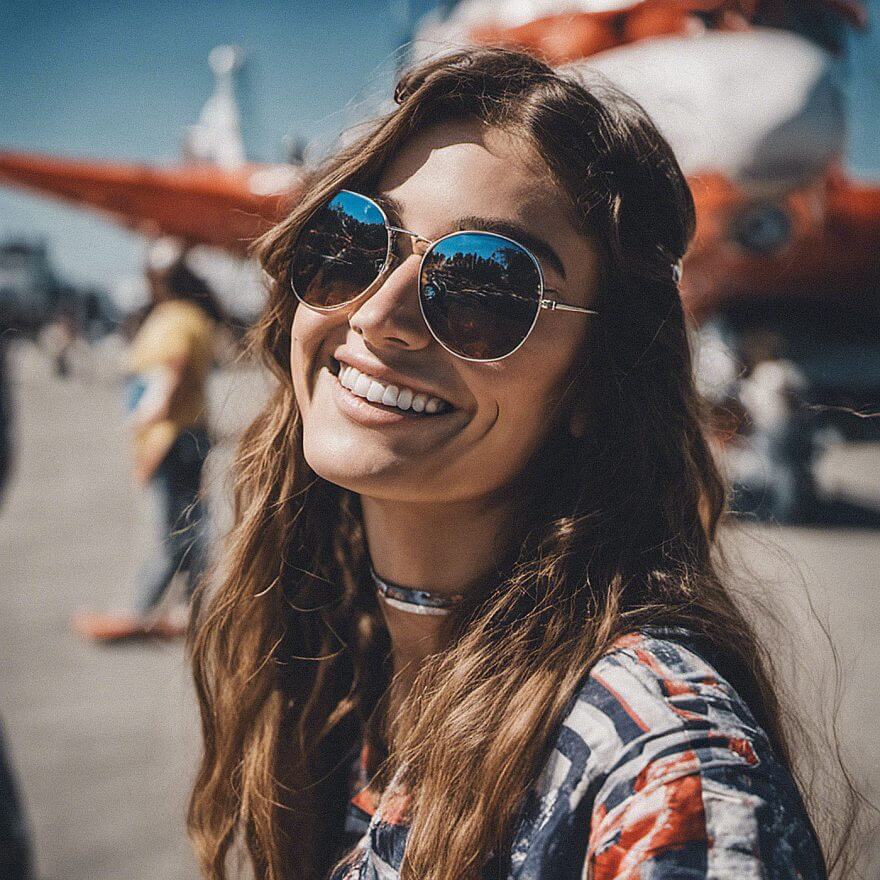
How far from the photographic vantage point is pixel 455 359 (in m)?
1.19

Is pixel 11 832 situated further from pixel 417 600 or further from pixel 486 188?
pixel 486 188

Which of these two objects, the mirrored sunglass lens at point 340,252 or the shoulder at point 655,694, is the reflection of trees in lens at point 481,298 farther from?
the shoulder at point 655,694

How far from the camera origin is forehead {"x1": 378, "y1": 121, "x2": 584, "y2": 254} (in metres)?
1.17

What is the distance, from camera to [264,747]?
53.8 inches

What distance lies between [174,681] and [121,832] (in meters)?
1.08

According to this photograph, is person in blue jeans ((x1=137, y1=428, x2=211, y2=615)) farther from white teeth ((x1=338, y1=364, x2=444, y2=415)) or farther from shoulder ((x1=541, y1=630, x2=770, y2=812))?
shoulder ((x1=541, y1=630, x2=770, y2=812))

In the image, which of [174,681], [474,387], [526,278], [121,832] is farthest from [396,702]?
[174,681]

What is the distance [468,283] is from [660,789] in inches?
27.5

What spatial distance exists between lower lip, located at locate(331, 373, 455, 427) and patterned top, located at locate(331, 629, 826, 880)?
0.41 metres

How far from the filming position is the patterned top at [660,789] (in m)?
0.77

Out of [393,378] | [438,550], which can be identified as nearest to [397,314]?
[393,378]

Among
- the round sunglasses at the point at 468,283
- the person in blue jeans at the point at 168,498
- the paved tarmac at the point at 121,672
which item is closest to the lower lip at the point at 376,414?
the round sunglasses at the point at 468,283

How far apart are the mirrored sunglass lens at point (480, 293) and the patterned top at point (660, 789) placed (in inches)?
18.0

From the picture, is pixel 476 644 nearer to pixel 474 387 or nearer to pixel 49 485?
pixel 474 387
